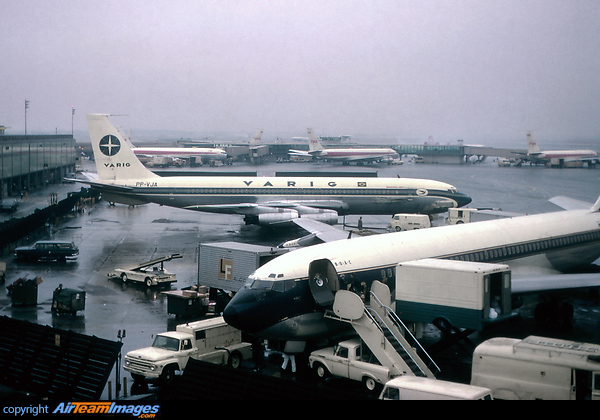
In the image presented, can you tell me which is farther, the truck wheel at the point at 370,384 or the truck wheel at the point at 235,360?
the truck wheel at the point at 235,360

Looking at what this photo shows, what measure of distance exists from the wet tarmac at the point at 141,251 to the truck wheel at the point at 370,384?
4.07m

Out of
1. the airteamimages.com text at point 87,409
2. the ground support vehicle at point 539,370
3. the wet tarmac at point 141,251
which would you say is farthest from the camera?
the wet tarmac at point 141,251

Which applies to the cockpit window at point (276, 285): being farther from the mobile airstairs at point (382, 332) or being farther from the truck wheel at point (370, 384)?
the truck wheel at point (370, 384)

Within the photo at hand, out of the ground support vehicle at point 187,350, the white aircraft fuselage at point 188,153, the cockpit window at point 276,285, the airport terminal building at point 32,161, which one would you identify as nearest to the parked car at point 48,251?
the ground support vehicle at point 187,350

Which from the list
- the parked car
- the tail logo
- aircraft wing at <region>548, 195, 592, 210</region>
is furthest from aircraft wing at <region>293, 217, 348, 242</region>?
the tail logo

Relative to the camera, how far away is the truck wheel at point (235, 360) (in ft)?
77.2

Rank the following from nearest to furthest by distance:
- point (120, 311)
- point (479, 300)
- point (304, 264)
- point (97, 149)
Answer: point (479, 300), point (304, 264), point (120, 311), point (97, 149)

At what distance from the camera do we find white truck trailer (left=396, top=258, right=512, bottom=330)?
863 inches

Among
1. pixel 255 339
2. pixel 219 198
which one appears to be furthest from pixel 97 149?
pixel 255 339

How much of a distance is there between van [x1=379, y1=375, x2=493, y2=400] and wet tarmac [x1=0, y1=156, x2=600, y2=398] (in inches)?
254

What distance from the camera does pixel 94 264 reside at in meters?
43.1

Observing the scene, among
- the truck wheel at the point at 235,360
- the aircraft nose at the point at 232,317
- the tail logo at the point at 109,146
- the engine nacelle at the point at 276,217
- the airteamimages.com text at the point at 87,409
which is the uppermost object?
the tail logo at the point at 109,146

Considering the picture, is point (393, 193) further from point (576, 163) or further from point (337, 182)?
point (576, 163)

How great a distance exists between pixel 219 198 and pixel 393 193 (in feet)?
54.0
